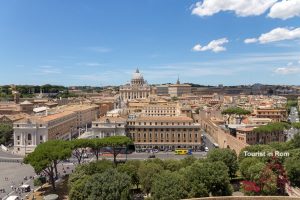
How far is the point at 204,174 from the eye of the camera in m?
31.0

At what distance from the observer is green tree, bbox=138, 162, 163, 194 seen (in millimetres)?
33719

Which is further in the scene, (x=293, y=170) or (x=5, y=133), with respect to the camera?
(x=5, y=133)

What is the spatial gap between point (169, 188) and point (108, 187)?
4.72 m

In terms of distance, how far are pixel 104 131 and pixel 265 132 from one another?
1071 inches

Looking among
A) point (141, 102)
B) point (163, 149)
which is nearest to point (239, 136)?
point (163, 149)

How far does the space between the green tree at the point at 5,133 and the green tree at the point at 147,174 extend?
1667 inches

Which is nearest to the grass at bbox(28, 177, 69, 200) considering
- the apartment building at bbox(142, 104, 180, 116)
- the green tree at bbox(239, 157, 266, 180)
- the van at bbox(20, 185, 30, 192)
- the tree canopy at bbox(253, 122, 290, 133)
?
the van at bbox(20, 185, 30, 192)

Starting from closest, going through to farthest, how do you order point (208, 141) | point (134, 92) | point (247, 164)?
point (247, 164) → point (208, 141) → point (134, 92)

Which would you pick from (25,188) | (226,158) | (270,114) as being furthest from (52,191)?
(270,114)

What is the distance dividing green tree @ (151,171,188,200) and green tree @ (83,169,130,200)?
2.44 meters

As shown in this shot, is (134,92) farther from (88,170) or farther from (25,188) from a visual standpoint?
(88,170)

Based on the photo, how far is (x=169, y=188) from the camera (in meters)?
27.6

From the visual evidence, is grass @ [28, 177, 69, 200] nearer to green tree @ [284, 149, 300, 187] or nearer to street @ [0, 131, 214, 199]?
street @ [0, 131, 214, 199]

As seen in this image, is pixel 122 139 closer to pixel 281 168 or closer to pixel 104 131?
pixel 104 131
